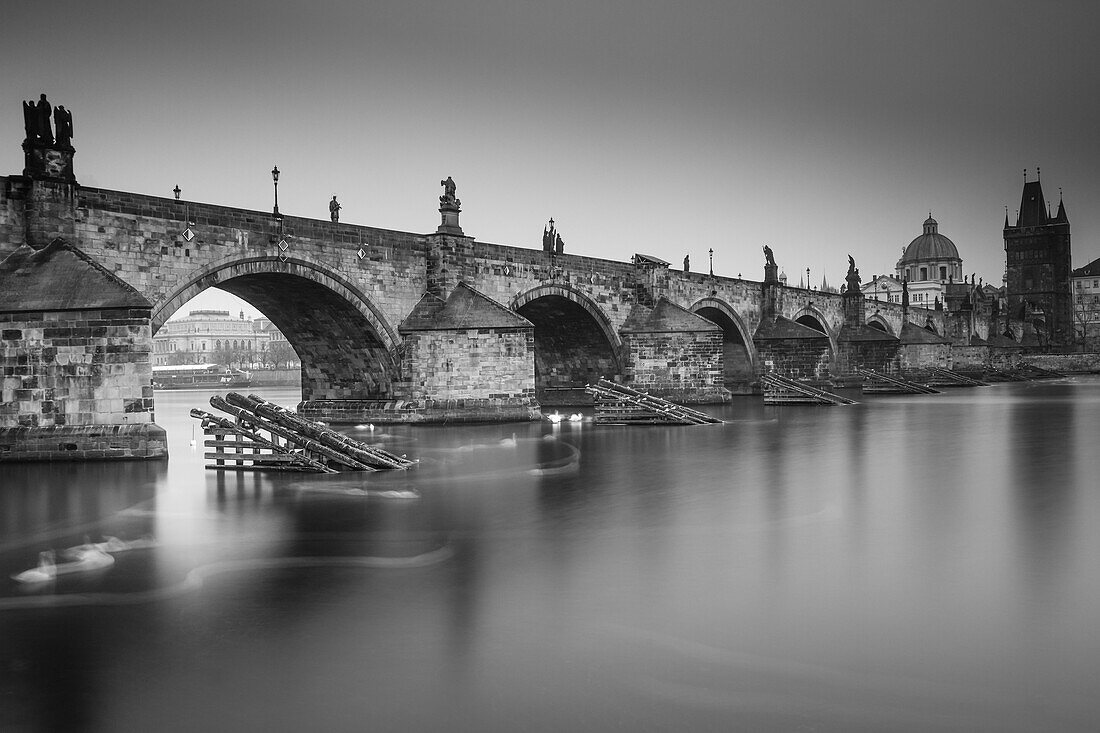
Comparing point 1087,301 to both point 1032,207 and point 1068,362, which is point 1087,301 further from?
point 1068,362

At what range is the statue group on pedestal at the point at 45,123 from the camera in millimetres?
14781

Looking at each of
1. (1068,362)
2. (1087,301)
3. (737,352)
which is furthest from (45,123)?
(1087,301)

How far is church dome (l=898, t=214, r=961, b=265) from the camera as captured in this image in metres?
106

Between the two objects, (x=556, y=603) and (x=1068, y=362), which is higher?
(x=1068, y=362)

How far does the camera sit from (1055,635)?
5391 millimetres

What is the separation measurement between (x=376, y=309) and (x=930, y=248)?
98.0 meters

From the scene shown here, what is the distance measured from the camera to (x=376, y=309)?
22.2 m

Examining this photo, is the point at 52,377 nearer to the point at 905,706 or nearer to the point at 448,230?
the point at 448,230

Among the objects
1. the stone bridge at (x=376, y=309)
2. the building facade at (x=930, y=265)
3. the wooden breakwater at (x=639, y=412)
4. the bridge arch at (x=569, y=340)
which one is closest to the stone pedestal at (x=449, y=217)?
the stone bridge at (x=376, y=309)

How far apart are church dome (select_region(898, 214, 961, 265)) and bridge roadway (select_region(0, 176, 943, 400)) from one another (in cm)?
7764

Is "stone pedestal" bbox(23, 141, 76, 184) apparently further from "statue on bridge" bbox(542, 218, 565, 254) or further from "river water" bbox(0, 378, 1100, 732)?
"statue on bridge" bbox(542, 218, 565, 254)

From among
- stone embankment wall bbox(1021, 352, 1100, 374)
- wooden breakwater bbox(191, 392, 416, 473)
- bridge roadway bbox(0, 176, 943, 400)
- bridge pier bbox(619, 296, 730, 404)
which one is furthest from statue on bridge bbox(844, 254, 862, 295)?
wooden breakwater bbox(191, 392, 416, 473)

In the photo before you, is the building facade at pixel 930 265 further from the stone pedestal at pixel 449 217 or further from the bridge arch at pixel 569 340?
the stone pedestal at pixel 449 217

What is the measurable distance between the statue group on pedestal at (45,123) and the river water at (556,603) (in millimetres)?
5711
